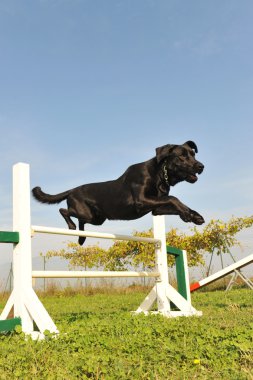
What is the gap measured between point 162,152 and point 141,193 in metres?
0.45

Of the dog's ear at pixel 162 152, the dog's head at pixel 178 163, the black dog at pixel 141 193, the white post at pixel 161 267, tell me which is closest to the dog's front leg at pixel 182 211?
the black dog at pixel 141 193

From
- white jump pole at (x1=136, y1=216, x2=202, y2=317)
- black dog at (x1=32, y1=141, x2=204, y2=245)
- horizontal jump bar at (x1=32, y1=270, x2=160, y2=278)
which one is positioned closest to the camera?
horizontal jump bar at (x1=32, y1=270, x2=160, y2=278)

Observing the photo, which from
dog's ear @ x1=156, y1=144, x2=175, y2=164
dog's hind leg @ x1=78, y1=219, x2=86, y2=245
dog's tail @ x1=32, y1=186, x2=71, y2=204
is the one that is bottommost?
dog's hind leg @ x1=78, y1=219, x2=86, y2=245

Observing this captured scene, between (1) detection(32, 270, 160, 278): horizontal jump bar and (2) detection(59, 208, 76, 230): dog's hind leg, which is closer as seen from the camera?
(1) detection(32, 270, 160, 278): horizontal jump bar

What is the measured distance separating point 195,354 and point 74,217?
224 centimetres

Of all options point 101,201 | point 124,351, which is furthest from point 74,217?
point 124,351

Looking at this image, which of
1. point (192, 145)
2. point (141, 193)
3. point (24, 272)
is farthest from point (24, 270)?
point (192, 145)

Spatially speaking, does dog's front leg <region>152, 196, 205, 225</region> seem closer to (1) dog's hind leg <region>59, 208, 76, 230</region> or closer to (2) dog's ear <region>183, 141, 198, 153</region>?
(2) dog's ear <region>183, 141, 198, 153</region>

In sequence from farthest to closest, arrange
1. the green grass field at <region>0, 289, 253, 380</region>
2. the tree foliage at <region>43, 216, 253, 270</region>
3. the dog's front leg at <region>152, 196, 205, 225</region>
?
the tree foliage at <region>43, 216, 253, 270</region> → the dog's front leg at <region>152, 196, 205, 225</region> → the green grass field at <region>0, 289, 253, 380</region>

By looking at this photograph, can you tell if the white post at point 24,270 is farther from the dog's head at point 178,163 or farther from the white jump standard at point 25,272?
the dog's head at point 178,163

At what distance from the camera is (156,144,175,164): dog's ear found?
152 inches

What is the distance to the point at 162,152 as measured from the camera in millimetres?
3869

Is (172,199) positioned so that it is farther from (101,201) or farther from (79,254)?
(79,254)

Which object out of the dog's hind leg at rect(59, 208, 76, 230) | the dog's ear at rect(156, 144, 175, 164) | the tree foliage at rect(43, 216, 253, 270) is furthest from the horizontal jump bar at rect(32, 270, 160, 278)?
the tree foliage at rect(43, 216, 253, 270)
